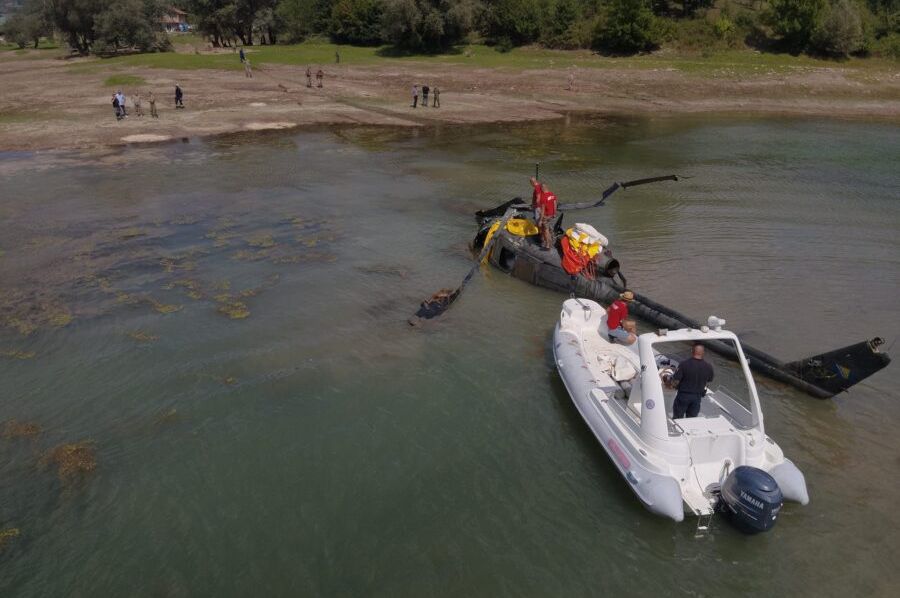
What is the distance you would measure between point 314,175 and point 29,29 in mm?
93796

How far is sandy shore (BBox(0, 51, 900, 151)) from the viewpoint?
120 ft

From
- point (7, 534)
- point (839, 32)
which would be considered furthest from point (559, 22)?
point (7, 534)

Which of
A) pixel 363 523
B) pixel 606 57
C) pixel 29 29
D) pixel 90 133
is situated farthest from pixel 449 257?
pixel 29 29

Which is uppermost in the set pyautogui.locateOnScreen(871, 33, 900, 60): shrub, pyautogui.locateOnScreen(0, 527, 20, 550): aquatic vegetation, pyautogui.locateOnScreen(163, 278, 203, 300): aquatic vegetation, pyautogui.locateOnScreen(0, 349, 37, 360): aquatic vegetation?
pyautogui.locateOnScreen(871, 33, 900, 60): shrub

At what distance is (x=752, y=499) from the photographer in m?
7.87

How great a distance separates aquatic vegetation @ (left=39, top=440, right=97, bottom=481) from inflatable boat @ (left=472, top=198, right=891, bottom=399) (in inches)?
433

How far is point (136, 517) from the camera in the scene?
8.89m

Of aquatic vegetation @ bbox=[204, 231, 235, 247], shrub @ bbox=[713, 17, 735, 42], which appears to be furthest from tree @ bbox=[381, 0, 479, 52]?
aquatic vegetation @ bbox=[204, 231, 235, 247]

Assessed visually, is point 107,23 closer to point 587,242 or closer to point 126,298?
point 126,298

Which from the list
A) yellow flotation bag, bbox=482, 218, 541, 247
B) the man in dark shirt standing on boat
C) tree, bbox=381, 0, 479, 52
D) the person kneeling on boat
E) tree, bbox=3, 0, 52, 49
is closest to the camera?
the man in dark shirt standing on boat

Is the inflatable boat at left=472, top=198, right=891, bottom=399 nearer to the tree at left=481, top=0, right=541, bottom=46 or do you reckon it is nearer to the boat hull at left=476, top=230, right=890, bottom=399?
the boat hull at left=476, top=230, right=890, bottom=399

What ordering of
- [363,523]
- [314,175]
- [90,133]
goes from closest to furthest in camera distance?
[363,523] → [314,175] → [90,133]

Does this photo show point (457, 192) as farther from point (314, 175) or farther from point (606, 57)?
point (606, 57)

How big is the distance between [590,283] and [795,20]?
55787 mm
